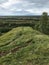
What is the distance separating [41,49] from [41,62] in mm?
2130

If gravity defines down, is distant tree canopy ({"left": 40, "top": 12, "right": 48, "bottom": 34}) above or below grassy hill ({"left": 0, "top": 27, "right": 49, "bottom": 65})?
below

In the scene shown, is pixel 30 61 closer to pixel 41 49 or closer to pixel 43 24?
pixel 41 49

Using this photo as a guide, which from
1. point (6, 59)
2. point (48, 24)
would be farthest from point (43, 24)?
point (6, 59)

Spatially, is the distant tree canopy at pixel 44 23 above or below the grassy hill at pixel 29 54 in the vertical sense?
below

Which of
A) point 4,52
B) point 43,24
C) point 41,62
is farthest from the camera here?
point 43,24

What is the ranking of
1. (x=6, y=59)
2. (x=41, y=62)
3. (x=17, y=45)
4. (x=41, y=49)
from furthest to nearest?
(x=17, y=45) < (x=41, y=49) < (x=6, y=59) < (x=41, y=62)

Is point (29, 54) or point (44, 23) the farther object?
point (44, 23)

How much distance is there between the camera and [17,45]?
17.8m

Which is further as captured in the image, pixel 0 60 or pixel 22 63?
pixel 0 60

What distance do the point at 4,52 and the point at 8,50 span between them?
436mm

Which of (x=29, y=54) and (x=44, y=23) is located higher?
(x=29, y=54)

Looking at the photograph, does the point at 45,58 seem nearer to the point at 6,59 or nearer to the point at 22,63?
the point at 22,63

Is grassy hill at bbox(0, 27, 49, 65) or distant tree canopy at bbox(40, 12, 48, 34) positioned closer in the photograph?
grassy hill at bbox(0, 27, 49, 65)

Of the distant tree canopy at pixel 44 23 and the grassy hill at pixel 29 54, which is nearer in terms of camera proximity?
the grassy hill at pixel 29 54
